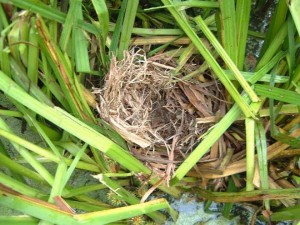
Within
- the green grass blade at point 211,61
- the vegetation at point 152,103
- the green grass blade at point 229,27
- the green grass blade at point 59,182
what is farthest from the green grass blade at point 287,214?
the green grass blade at point 59,182

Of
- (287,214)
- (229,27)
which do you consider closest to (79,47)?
(229,27)

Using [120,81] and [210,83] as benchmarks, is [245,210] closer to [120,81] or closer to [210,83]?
[210,83]

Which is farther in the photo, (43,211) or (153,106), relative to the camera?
(153,106)

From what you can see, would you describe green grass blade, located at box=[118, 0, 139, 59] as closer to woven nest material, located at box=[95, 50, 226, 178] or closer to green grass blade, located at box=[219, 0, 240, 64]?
woven nest material, located at box=[95, 50, 226, 178]

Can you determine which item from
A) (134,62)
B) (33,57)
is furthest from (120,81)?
(33,57)

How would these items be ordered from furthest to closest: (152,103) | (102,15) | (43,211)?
1. (152,103)
2. (102,15)
3. (43,211)

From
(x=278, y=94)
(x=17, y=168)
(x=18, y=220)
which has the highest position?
(x=278, y=94)

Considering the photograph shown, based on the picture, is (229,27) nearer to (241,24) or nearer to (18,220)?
(241,24)

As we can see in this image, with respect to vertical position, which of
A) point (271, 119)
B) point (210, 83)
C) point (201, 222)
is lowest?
point (201, 222)
